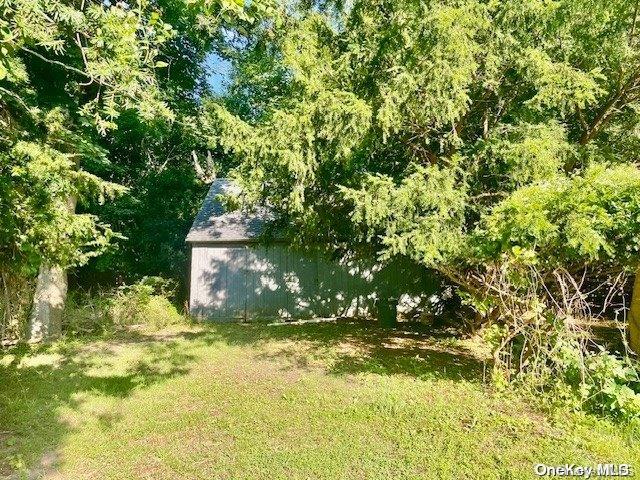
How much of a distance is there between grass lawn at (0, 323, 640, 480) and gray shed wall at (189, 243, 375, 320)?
3.90 meters

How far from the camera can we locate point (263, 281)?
11.7 metres

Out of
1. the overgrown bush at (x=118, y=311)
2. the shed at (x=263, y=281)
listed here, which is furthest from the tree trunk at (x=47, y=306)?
the shed at (x=263, y=281)

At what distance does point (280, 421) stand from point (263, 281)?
23.3ft

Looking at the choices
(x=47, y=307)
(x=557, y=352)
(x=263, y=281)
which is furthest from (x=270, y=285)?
(x=557, y=352)

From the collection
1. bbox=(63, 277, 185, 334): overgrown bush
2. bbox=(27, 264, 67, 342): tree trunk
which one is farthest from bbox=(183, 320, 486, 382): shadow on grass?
bbox=(27, 264, 67, 342): tree trunk

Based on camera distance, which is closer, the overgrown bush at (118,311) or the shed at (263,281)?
the overgrown bush at (118,311)

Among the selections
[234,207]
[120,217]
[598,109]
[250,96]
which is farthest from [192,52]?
[598,109]

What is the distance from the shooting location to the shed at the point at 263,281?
1152 centimetres

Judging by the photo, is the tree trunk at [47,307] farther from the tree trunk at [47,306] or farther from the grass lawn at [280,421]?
the grass lawn at [280,421]

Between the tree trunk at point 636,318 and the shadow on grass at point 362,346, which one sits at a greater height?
the tree trunk at point 636,318

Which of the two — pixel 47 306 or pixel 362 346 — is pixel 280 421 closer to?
pixel 362 346

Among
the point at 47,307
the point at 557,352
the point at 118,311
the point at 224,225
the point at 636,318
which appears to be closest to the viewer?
the point at 557,352

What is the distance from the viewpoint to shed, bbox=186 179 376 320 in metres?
11.5

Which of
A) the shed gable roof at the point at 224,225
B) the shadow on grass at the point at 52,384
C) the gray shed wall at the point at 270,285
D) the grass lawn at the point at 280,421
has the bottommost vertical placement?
the shadow on grass at the point at 52,384
